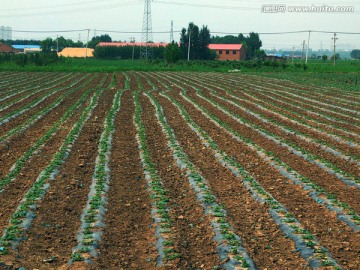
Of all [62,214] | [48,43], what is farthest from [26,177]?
Result: [48,43]

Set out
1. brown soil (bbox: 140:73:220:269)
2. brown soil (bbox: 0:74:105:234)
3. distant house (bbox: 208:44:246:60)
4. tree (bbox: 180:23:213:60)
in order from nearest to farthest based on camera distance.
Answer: brown soil (bbox: 140:73:220:269), brown soil (bbox: 0:74:105:234), tree (bbox: 180:23:213:60), distant house (bbox: 208:44:246:60)

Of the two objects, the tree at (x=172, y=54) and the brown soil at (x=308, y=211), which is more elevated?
the tree at (x=172, y=54)

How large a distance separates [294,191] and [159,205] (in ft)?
7.67

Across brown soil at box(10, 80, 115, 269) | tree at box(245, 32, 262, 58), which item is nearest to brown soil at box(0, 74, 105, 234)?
brown soil at box(10, 80, 115, 269)

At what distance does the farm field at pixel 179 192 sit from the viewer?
5.98 m

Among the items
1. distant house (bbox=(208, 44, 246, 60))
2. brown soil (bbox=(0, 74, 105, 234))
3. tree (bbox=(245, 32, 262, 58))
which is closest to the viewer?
brown soil (bbox=(0, 74, 105, 234))

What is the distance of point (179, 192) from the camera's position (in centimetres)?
855

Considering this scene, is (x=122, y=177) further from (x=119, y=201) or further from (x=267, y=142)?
(x=267, y=142)

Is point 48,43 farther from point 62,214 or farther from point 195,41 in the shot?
point 62,214

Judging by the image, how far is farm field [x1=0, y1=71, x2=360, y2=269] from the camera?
5977mm

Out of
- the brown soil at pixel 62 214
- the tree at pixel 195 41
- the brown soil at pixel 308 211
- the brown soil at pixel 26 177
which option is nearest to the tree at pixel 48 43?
the tree at pixel 195 41

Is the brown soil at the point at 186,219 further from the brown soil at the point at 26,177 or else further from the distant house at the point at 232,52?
the distant house at the point at 232,52

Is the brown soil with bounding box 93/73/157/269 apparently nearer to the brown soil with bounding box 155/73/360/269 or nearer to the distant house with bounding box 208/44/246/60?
the brown soil with bounding box 155/73/360/269

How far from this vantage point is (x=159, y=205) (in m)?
7.73
